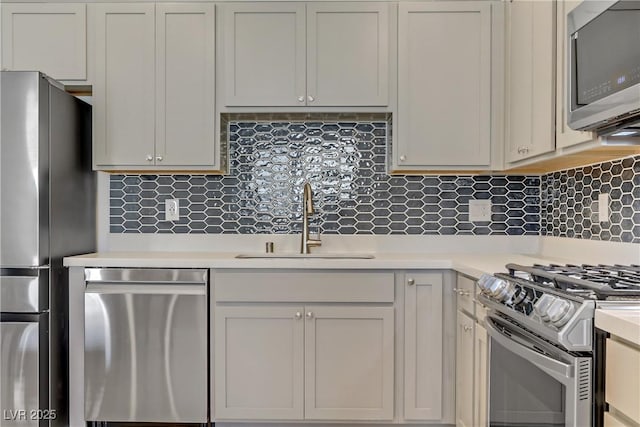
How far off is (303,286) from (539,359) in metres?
1.17

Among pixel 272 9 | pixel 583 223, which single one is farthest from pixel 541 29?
pixel 272 9

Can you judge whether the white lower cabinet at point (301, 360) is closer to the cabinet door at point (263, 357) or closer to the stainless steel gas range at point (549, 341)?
the cabinet door at point (263, 357)

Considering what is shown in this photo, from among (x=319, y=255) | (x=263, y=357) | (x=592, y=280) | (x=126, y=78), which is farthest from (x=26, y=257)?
(x=592, y=280)

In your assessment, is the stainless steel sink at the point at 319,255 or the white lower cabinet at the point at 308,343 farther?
the stainless steel sink at the point at 319,255

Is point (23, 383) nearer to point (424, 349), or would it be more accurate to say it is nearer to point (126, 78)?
point (126, 78)

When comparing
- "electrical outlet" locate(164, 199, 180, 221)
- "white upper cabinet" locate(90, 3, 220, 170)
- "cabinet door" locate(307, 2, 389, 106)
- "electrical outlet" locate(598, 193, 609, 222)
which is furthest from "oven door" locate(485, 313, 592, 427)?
"electrical outlet" locate(164, 199, 180, 221)

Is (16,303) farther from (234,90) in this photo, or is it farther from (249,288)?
(234,90)

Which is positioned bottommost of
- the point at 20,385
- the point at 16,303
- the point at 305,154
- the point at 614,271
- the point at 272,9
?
the point at 20,385

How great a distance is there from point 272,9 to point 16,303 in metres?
1.90

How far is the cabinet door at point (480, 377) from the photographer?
5.98 feet

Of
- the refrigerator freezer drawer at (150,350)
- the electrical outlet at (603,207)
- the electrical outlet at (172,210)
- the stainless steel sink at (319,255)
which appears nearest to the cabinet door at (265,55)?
the electrical outlet at (172,210)

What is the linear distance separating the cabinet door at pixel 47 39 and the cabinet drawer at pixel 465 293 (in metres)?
2.20

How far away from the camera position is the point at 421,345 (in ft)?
7.46

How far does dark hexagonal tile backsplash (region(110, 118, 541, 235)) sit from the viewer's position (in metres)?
2.79
